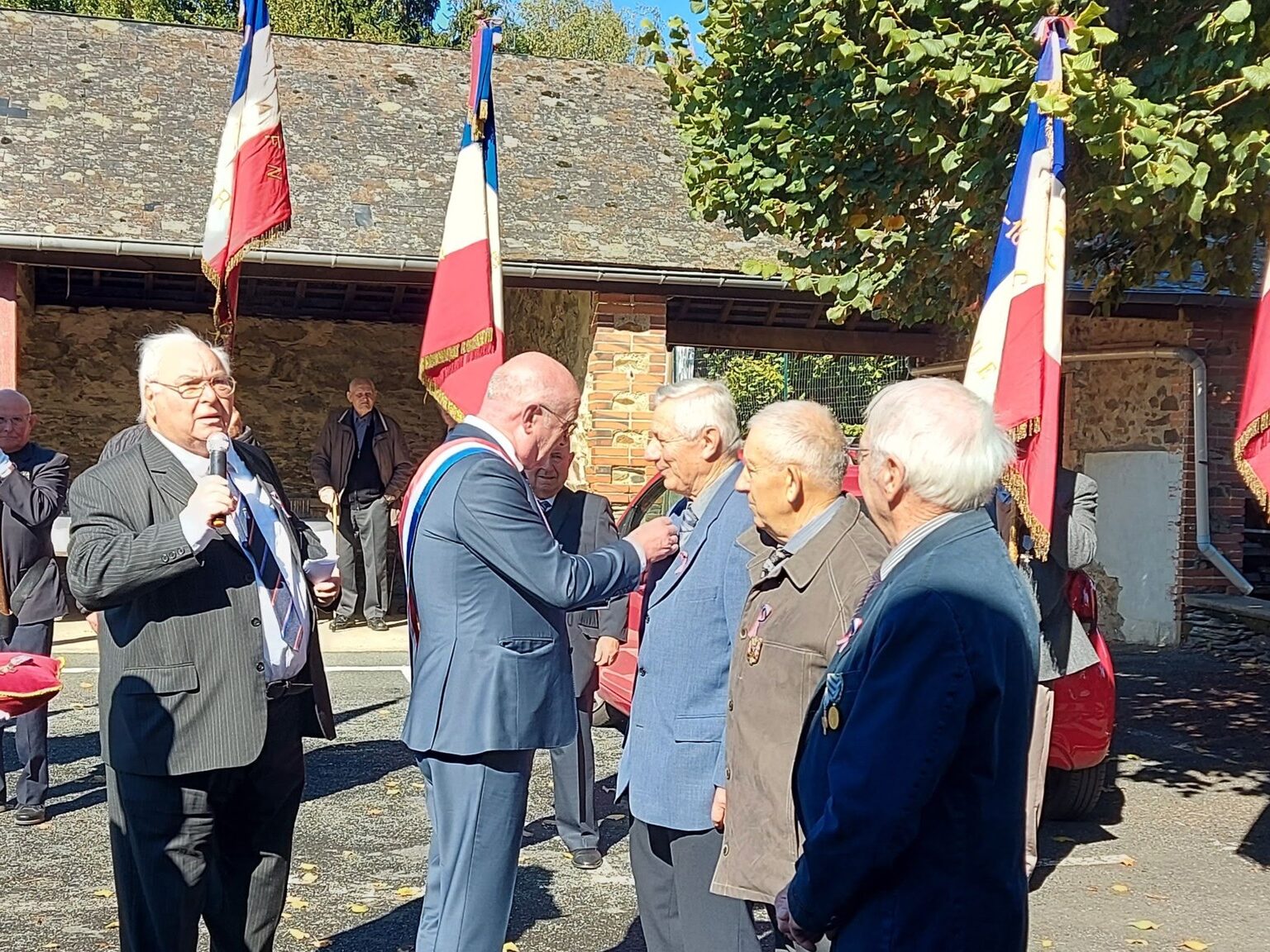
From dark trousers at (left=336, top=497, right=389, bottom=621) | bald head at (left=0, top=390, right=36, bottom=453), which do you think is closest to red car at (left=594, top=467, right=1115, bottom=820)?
bald head at (left=0, top=390, right=36, bottom=453)

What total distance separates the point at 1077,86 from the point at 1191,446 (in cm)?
808

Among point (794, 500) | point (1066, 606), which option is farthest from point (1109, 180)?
point (794, 500)

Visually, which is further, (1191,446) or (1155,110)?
(1191,446)

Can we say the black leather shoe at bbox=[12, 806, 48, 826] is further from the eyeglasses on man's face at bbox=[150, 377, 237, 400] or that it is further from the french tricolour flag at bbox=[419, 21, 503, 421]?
the eyeglasses on man's face at bbox=[150, 377, 237, 400]

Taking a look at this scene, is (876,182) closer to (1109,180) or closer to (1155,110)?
(1109,180)

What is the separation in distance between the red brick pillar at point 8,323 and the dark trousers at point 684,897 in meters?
8.91

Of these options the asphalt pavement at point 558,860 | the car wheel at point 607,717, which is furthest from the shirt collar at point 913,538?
the car wheel at point 607,717

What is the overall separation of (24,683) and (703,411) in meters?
1.78

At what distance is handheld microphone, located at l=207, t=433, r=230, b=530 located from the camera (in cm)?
312

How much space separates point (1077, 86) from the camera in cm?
484

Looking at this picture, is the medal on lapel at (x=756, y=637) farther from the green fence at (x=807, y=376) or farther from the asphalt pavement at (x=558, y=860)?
the green fence at (x=807, y=376)

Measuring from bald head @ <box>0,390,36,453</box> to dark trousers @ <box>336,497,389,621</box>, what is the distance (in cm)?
598

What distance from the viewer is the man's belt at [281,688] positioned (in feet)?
11.3

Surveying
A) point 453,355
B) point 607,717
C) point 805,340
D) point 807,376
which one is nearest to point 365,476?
point 607,717
